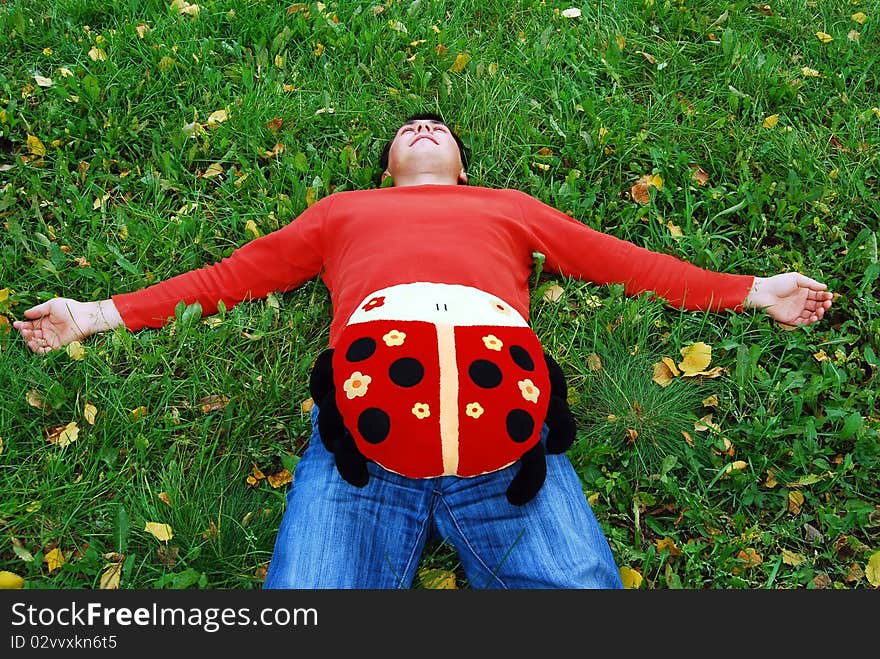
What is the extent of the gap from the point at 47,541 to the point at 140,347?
777mm

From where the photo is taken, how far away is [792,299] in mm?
2904

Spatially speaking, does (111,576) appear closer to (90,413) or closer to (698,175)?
(90,413)

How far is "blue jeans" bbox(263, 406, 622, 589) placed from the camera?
82.0 inches

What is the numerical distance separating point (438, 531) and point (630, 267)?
1338mm

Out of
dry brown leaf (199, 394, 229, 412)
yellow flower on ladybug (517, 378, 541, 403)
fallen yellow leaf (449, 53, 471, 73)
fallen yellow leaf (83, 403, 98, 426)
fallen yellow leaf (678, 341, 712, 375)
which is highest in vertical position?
fallen yellow leaf (449, 53, 471, 73)

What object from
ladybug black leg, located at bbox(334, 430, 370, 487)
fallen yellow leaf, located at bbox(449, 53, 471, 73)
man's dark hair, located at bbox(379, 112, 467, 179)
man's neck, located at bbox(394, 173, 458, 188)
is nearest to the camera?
ladybug black leg, located at bbox(334, 430, 370, 487)

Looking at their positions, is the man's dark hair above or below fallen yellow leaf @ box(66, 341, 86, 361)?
above

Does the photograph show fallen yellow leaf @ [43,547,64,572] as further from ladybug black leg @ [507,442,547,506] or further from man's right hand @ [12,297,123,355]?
ladybug black leg @ [507,442,547,506]

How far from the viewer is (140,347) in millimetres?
2797

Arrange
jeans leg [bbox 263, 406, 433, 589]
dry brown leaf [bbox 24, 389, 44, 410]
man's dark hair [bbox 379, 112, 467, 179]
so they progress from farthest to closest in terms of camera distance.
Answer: man's dark hair [bbox 379, 112, 467, 179] → dry brown leaf [bbox 24, 389, 44, 410] → jeans leg [bbox 263, 406, 433, 589]

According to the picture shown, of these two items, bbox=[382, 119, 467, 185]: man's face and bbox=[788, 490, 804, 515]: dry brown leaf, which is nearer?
bbox=[788, 490, 804, 515]: dry brown leaf

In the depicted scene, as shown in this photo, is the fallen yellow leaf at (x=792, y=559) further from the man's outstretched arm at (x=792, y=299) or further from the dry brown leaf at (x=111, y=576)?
the dry brown leaf at (x=111, y=576)

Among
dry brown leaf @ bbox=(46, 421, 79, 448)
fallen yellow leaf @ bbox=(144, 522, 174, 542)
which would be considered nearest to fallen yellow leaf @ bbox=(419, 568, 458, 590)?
fallen yellow leaf @ bbox=(144, 522, 174, 542)

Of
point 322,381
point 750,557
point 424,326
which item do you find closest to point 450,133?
point 424,326
